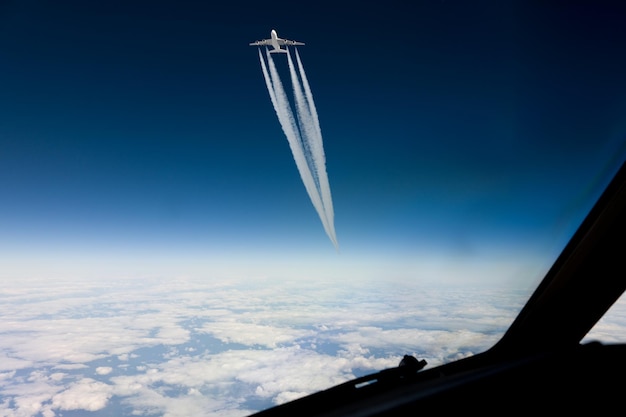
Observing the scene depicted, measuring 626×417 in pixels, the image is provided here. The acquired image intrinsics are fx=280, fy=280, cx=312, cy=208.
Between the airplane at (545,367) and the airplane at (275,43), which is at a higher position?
the airplane at (275,43)

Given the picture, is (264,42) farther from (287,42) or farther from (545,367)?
(545,367)

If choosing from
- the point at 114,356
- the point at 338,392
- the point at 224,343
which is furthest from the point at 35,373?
the point at 338,392

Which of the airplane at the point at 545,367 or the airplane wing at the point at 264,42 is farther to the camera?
the airplane wing at the point at 264,42

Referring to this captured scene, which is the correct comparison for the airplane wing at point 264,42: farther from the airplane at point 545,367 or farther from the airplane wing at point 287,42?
the airplane at point 545,367

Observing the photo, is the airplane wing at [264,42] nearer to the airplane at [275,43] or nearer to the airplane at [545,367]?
the airplane at [275,43]

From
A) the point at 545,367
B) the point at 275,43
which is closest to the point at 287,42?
the point at 275,43

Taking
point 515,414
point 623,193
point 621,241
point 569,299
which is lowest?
point 515,414

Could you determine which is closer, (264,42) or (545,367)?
(545,367)

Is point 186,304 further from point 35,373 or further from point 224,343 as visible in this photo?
point 35,373

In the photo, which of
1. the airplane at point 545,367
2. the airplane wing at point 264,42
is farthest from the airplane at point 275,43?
the airplane at point 545,367

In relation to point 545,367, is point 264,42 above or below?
above

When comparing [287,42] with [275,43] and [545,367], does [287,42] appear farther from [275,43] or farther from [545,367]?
[545,367]
